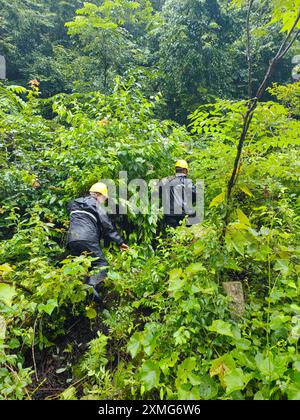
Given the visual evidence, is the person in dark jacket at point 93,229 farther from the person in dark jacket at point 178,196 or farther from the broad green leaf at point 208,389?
the broad green leaf at point 208,389

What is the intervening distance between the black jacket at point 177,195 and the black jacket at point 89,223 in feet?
3.69

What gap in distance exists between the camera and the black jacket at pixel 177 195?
4.77 metres

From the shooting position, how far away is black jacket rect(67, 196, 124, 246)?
374cm

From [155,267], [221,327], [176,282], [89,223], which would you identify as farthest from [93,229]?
[221,327]

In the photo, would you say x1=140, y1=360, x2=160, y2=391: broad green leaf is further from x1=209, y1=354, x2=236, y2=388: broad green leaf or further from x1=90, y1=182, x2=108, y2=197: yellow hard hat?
x1=90, y1=182, x2=108, y2=197: yellow hard hat

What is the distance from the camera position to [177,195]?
4.84 m

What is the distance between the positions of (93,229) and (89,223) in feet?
0.31

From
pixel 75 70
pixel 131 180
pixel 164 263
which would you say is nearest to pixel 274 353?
pixel 164 263

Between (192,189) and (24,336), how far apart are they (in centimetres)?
311

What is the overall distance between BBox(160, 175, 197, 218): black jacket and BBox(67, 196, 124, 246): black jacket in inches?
44.2

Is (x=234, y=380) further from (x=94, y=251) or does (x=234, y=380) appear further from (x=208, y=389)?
(x=94, y=251)

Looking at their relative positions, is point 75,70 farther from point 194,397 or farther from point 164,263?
point 194,397

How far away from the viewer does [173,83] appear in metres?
10.4

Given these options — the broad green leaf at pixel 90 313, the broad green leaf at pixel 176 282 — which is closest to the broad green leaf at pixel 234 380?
the broad green leaf at pixel 176 282
